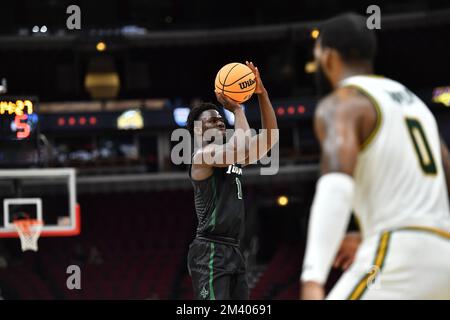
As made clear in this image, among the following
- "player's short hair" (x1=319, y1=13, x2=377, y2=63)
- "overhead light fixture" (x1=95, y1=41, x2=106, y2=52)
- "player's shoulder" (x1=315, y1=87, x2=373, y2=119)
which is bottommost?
"player's shoulder" (x1=315, y1=87, x2=373, y2=119)

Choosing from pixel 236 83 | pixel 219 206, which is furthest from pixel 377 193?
pixel 236 83

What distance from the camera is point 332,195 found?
122 inches

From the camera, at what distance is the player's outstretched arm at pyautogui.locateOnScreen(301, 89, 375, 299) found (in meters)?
3.09

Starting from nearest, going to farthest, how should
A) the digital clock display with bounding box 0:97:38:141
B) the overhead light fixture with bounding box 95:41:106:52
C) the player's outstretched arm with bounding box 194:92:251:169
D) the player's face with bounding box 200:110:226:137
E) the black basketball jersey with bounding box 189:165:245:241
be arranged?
the player's outstretched arm with bounding box 194:92:251:169, the black basketball jersey with bounding box 189:165:245:241, the player's face with bounding box 200:110:226:137, the digital clock display with bounding box 0:97:38:141, the overhead light fixture with bounding box 95:41:106:52

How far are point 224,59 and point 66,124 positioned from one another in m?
6.27

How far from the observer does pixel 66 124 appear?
2605 cm

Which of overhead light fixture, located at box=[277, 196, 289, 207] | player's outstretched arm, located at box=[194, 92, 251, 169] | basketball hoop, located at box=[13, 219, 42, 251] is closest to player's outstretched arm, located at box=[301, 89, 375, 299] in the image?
player's outstretched arm, located at box=[194, 92, 251, 169]

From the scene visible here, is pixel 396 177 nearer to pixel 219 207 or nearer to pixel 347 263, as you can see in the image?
pixel 347 263

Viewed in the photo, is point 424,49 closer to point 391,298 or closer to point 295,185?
point 295,185

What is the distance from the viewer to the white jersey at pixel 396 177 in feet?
10.8

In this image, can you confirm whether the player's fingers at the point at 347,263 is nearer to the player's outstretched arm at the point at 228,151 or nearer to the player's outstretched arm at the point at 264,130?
the player's outstretched arm at the point at 228,151

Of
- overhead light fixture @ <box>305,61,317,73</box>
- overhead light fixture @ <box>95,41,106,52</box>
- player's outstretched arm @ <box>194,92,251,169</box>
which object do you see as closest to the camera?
player's outstretched arm @ <box>194,92,251,169</box>

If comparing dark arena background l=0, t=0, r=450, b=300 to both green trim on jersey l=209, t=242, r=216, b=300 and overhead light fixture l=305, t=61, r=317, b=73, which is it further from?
green trim on jersey l=209, t=242, r=216, b=300

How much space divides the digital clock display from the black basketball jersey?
10021 millimetres
